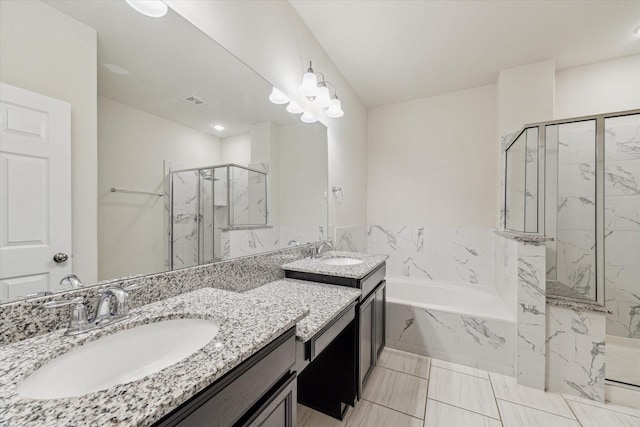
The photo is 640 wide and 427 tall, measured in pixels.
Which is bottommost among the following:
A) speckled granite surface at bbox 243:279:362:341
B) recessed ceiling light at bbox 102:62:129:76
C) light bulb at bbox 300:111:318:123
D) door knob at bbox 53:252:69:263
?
speckled granite surface at bbox 243:279:362:341

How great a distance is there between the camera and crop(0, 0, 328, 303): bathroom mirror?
0.82m

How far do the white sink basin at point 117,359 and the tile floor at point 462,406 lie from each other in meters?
1.06

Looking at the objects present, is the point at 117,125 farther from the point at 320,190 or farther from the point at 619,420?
the point at 619,420

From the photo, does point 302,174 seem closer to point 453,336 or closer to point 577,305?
point 453,336

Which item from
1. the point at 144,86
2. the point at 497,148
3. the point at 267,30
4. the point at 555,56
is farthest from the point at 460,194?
the point at 144,86

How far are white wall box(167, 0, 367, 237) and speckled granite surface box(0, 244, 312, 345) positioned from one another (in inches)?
37.8

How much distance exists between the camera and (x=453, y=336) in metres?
2.05

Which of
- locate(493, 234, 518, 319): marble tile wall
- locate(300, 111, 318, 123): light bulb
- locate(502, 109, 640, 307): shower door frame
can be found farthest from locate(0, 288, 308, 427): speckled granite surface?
locate(502, 109, 640, 307): shower door frame

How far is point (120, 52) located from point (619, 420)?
9.93ft

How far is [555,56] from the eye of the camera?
7.49ft

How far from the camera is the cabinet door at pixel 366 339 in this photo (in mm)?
1480

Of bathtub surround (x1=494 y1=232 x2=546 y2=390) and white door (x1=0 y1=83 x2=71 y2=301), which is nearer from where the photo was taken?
white door (x1=0 y1=83 x2=71 y2=301)

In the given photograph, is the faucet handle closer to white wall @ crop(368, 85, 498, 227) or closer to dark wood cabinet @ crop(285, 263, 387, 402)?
dark wood cabinet @ crop(285, 263, 387, 402)

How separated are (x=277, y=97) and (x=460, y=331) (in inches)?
88.3
